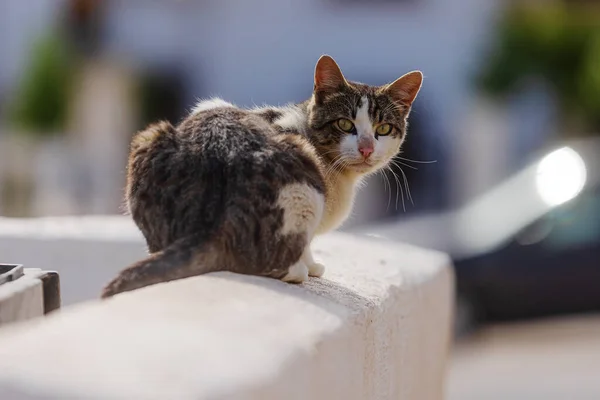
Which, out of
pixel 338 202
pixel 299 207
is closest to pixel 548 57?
pixel 338 202

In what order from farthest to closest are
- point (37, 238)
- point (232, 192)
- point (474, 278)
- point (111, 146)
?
point (111, 146) → point (474, 278) → point (37, 238) → point (232, 192)

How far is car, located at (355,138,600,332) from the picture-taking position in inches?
341

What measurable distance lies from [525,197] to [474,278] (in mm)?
1043

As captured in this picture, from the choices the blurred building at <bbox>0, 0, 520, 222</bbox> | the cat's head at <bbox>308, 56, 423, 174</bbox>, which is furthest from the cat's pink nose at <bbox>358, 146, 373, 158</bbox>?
the blurred building at <bbox>0, 0, 520, 222</bbox>

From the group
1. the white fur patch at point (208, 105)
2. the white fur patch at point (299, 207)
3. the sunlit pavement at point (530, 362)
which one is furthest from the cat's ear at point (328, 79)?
the sunlit pavement at point (530, 362)

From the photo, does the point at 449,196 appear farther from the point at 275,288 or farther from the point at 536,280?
the point at 275,288

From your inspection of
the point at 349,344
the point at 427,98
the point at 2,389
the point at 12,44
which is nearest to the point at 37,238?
the point at 349,344

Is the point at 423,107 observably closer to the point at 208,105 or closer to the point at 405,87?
the point at 405,87

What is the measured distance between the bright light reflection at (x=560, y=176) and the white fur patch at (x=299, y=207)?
20.8ft

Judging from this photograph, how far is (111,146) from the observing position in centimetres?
1862

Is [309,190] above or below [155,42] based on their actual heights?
below

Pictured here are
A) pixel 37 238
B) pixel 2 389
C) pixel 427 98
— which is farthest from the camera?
pixel 427 98

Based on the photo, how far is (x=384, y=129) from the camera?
3.73 meters

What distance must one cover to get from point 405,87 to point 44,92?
49.5 ft
